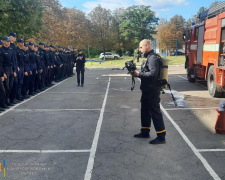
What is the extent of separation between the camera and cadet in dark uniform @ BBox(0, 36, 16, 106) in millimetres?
8366

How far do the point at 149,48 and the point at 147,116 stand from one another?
1.39 metres

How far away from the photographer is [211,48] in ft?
35.1

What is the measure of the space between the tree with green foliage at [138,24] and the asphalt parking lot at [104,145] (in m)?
50.4

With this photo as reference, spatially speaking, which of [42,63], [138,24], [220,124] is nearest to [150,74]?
[220,124]

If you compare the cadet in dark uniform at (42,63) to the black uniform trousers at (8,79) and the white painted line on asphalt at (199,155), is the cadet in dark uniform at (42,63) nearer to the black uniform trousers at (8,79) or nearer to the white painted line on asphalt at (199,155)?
the black uniform trousers at (8,79)

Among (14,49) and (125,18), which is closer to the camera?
(14,49)

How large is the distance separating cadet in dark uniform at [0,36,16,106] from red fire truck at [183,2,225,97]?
726 centimetres

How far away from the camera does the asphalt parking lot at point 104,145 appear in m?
4.04

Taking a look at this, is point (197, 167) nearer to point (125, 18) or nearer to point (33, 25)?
point (33, 25)

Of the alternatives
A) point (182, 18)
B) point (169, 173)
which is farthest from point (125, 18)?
point (169, 173)

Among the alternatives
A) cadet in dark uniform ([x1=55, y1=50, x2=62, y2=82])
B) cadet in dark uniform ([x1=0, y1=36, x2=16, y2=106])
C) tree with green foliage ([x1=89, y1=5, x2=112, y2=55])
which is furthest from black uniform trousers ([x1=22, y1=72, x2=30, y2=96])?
tree with green foliage ([x1=89, y1=5, x2=112, y2=55])

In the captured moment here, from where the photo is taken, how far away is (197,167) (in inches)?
165

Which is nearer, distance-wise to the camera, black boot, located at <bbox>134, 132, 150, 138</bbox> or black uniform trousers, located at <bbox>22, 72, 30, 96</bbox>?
black boot, located at <bbox>134, 132, 150, 138</bbox>

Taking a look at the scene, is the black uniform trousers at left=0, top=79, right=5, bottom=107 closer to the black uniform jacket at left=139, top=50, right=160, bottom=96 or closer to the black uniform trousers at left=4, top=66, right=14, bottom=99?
the black uniform trousers at left=4, top=66, right=14, bottom=99
